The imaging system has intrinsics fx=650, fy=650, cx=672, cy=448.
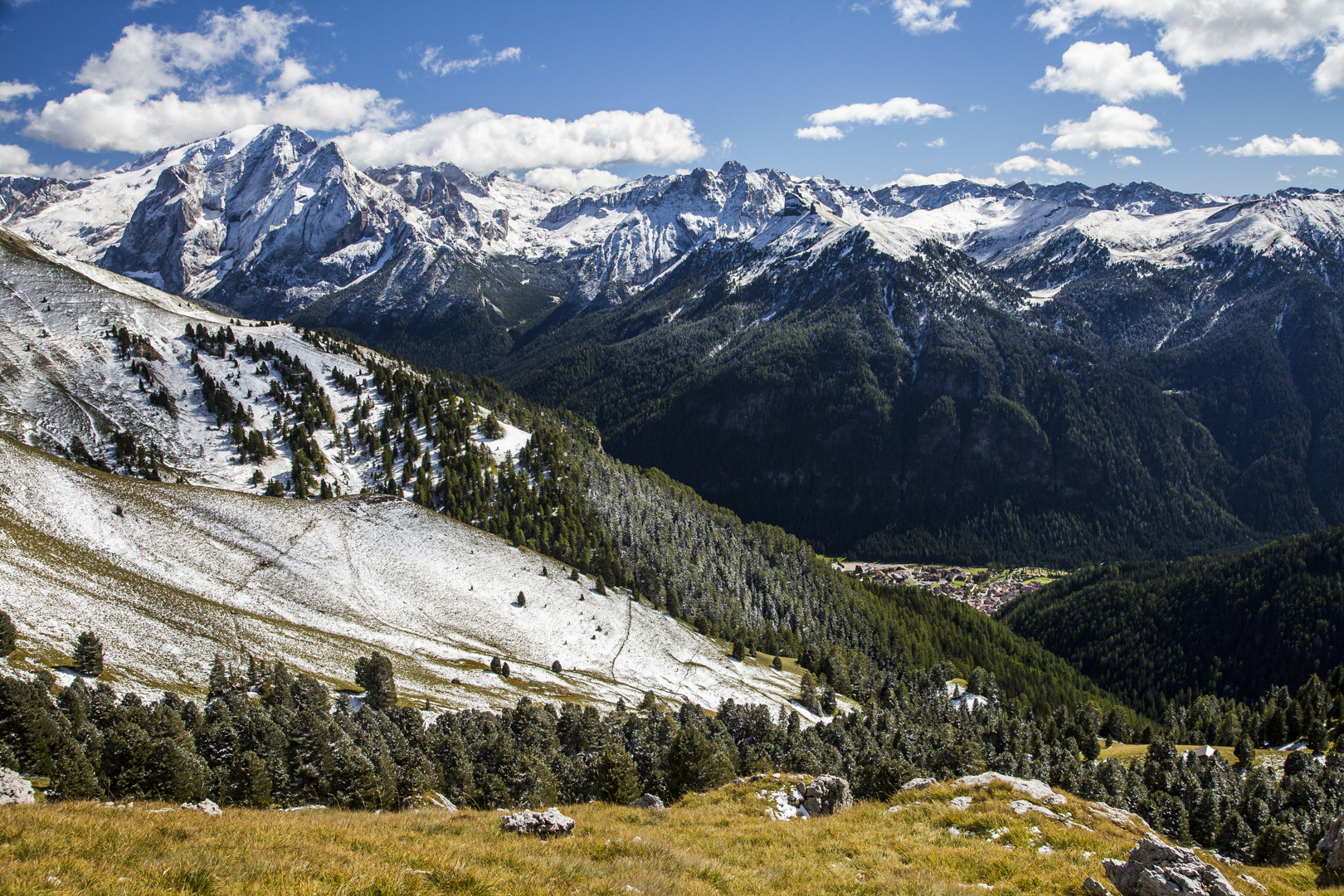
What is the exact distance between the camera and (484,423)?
17950 cm

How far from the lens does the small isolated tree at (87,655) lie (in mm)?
61281

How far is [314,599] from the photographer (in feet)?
333

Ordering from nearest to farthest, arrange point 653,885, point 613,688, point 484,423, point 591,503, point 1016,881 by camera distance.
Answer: point 653,885, point 1016,881, point 613,688, point 591,503, point 484,423

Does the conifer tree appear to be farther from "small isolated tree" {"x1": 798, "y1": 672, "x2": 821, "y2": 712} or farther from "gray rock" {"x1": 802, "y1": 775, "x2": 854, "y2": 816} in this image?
"small isolated tree" {"x1": 798, "y1": 672, "x2": 821, "y2": 712}

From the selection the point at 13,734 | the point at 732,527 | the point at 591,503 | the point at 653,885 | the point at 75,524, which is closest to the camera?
the point at 653,885

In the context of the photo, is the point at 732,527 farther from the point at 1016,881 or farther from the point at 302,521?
the point at 1016,881

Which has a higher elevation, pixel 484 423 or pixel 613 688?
pixel 484 423

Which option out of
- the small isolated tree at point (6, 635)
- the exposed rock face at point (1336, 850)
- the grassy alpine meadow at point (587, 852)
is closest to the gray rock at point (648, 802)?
the grassy alpine meadow at point (587, 852)

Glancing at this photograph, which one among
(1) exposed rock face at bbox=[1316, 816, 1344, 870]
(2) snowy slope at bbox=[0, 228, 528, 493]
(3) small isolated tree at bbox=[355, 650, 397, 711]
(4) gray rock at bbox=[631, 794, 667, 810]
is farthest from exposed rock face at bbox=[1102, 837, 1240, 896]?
(2) snowy slope at bbox=[0, 228, 528, 493]

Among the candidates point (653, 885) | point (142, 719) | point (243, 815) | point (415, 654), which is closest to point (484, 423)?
point (415, 654)

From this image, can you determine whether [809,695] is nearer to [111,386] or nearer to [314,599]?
[314,599]

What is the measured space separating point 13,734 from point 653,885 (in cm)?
4796

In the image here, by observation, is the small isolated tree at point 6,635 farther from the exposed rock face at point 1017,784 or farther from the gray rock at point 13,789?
the exposed rock face at point 1017,784

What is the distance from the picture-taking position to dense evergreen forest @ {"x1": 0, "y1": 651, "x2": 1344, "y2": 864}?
4244 cm
